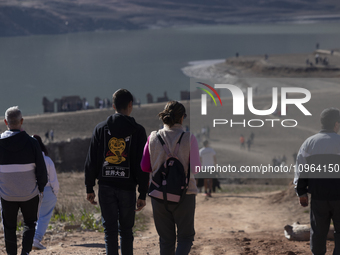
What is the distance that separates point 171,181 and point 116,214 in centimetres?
64

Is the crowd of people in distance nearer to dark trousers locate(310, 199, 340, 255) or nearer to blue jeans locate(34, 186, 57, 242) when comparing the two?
dark trousers locate(310, 199, 340, 255)

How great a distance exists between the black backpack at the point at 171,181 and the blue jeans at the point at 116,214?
328 millimetres

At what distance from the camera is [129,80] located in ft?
228

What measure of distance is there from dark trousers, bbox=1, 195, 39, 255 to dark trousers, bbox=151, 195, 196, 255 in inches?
50.1

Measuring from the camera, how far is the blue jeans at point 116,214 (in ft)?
12.5

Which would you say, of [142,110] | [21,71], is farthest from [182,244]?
[21,71]

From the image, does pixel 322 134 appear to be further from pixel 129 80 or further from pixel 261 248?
pixel 129 80

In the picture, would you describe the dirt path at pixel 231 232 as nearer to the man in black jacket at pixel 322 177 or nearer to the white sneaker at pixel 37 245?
the white sneaker at pixel 37 245

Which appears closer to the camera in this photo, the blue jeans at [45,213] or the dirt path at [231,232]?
the dirt path at [231,232]

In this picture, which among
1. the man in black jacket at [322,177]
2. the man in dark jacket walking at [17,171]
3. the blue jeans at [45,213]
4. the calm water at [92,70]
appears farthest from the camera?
the calm water at [92,70]

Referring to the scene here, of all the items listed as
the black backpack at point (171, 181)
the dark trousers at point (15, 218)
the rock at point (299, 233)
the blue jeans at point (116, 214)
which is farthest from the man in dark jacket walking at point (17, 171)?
the rock at point (299, 233)

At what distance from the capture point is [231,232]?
666 cm

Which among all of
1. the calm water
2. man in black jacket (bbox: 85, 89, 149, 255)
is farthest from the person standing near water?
the calm water

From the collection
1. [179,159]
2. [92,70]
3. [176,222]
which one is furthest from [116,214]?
[92,70]
